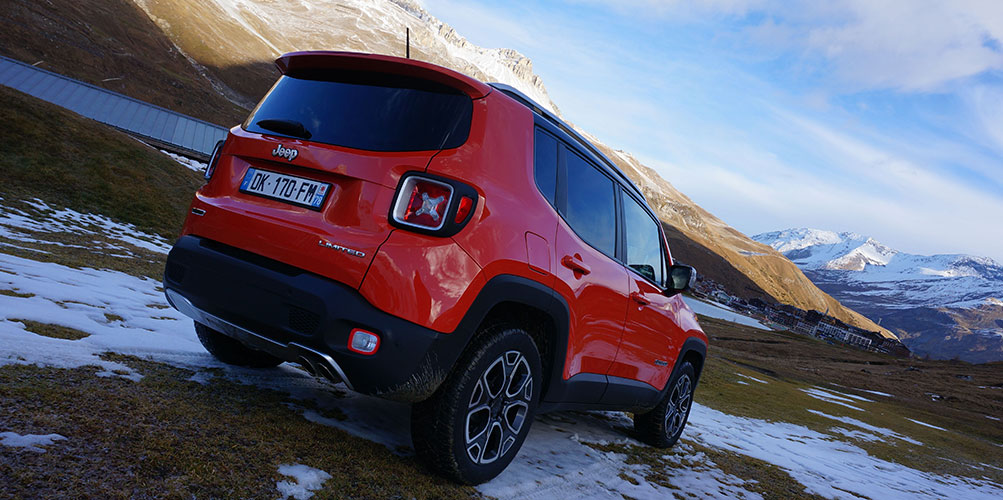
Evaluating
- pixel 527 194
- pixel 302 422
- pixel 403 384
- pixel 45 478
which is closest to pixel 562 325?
pixel 527 194

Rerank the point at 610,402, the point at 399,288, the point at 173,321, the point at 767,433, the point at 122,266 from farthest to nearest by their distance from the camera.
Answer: the point at 767,433, the point at 122,266, the point at 173,321, the point at 610,402, the point at 399,288

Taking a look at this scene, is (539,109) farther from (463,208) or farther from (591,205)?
(463,208)

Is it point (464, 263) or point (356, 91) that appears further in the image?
point (356, 91)

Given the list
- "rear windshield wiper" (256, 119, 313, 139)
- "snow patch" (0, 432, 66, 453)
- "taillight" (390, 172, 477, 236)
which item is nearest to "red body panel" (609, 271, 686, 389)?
"taillight" (390, 172, 477, 236)

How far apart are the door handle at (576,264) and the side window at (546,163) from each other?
37 cm

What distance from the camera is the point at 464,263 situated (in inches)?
110

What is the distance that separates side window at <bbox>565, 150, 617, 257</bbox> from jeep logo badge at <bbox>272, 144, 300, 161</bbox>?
1.64 metres

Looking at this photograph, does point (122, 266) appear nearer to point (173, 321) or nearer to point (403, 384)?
point (173, 321)

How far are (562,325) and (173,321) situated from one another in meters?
3.82

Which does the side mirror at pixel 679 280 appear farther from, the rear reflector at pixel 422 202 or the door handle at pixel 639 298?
the rear reflector at pixel 422 202

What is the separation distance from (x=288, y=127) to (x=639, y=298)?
282 cm

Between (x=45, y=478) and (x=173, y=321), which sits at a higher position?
(x=45, y=478)

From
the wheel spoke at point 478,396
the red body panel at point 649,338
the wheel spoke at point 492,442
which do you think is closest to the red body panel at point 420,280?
the wheel spoke at point 478,396

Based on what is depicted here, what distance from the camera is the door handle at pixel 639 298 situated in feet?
14.3
